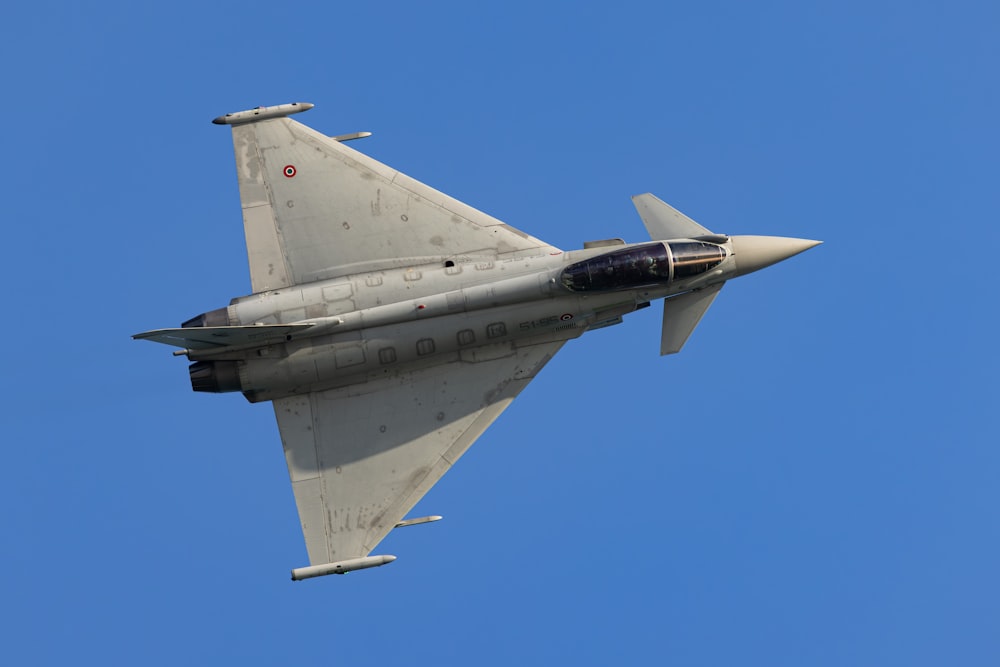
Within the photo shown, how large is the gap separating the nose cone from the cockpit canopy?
39.3 inches

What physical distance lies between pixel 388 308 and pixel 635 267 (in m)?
5.59

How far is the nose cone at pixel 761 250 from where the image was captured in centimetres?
2808

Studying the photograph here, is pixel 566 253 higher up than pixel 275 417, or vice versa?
pixel 566 253

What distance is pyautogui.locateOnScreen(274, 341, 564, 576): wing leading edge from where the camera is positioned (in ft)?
92.5

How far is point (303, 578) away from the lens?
2759 centimetres

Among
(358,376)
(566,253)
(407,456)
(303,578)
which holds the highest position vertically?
(566,253)

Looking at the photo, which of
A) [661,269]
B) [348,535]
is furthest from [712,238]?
[348,535]

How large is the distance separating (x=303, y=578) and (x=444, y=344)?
20.1 ft

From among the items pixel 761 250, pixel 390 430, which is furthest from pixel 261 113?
pixel 761 250

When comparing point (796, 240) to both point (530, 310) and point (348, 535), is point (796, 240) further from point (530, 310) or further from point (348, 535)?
point (348, 535)

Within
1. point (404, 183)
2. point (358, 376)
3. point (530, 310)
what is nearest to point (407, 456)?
point (358, 376)

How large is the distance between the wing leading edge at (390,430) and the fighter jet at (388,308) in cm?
3

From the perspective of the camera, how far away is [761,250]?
28109 millimetres

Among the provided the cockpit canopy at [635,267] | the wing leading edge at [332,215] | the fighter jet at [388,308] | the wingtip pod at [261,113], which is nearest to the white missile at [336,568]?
the fighter jet at [388,308]
